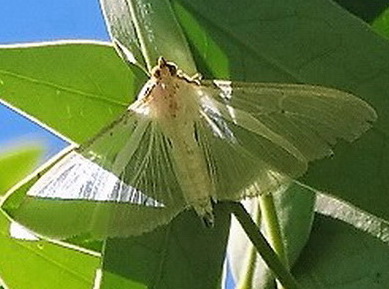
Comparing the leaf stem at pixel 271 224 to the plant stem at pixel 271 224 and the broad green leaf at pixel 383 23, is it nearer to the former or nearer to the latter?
the plant stem at pixel 271 224

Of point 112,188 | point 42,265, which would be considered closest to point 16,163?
point 42,265

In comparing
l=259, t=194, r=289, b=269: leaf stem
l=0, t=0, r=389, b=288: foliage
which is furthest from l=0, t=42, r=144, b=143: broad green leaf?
l=259, t=194, r=289, b=269: leaf stem

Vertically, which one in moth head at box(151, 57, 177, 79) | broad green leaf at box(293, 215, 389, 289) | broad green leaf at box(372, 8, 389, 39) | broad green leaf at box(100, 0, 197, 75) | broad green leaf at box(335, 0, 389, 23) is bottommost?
broad green leaf at box(293, 215, 389, 289)

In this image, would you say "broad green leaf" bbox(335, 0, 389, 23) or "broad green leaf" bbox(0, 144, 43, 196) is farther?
"broad green leaf" bbox(0, 144, 43, 196)

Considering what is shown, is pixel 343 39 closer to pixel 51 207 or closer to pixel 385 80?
pixel 385 80

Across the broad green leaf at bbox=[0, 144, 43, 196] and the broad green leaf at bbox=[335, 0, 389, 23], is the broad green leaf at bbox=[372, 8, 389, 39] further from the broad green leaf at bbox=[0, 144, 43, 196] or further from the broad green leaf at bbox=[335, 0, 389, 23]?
the broad green leaf at bbox=[0, 144, 43, 196]

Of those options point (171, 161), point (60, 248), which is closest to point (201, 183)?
point (171, 161)
